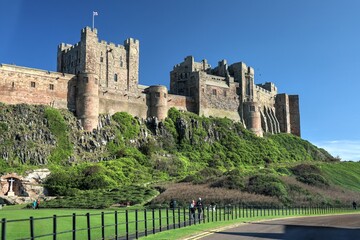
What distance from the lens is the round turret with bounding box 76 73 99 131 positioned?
6569 centimetres

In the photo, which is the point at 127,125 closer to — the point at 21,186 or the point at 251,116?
the point at 21,186

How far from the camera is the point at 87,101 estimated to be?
2594 inches

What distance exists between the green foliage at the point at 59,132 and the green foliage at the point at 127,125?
10.2 meters

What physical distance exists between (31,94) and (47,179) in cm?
1623

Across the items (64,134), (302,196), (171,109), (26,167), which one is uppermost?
(171,109)

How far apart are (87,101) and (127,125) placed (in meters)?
8.68

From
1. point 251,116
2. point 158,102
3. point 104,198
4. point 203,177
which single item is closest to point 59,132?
point 158,102

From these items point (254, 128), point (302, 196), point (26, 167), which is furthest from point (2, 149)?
point (254, 128)

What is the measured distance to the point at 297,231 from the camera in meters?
21.0

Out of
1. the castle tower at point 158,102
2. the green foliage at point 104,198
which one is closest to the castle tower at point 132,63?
the castle tower at point 158,102

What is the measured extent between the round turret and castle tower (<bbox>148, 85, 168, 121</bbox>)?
509 inches

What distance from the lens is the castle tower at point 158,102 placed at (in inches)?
3034

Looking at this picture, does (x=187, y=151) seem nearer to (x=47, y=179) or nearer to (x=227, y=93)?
(x=227, y=93)

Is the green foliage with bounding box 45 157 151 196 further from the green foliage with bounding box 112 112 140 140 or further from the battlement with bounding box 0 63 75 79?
the battlement with bounding box 0 63 75 79
